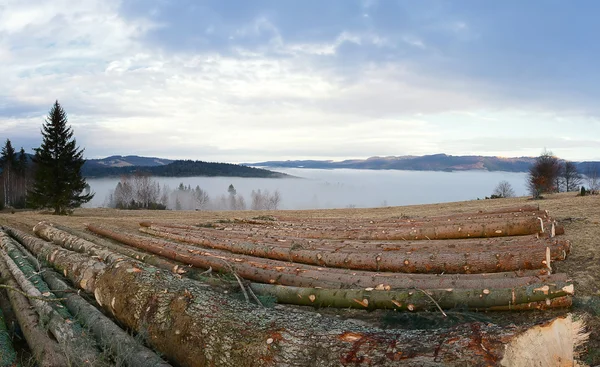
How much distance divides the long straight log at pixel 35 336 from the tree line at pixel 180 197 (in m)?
42.3

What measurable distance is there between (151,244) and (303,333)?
606 cm

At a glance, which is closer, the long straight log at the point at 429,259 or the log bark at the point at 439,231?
the long straight log at the point at 429,259

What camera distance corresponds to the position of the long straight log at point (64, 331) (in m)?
3.61

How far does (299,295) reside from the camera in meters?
5.04

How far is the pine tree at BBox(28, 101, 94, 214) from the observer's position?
2380cm

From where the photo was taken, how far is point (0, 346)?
13.3ft

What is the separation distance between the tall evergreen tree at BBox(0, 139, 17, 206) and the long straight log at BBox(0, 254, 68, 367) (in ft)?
146

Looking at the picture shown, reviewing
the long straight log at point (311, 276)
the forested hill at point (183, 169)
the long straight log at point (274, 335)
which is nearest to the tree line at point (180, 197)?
the forested hill at point (183, 169)

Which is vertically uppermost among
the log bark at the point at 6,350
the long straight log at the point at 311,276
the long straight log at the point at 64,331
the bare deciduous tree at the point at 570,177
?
the bare deciduous tree at the point at 570,177

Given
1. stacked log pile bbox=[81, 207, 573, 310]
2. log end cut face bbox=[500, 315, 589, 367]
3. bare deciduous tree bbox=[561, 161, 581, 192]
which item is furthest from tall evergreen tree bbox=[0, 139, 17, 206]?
bare deciduous tree bbox=[561, 161, 581, 192]

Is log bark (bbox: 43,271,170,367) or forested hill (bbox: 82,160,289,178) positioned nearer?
log bark (bbox: 43,271,170,367)

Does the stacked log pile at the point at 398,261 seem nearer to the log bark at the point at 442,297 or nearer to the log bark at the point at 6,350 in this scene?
the log bark at the point at 442,297

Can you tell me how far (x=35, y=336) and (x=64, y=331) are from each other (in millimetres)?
440

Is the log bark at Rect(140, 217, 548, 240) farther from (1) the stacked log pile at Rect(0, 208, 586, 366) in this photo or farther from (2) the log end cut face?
(2) the log end cut face
